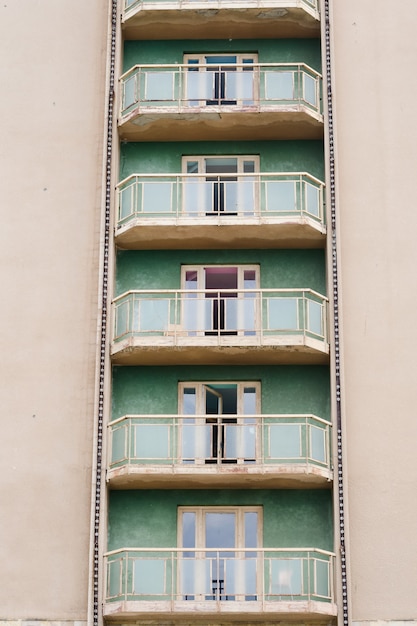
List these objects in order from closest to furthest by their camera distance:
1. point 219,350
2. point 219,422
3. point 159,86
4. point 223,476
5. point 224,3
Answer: point 223,476 → point 219,422 → point 219,350 → point 159,86 → point 224,3

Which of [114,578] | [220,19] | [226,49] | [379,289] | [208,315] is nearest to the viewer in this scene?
[114,578]

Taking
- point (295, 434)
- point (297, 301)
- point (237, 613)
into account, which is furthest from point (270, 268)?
point (237, 613)

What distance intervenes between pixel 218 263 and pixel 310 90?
508 cm

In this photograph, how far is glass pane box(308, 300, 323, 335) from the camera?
4025 centimetres

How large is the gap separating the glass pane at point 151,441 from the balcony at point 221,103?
7943mm

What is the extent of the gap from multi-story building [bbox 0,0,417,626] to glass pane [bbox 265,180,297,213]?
6cm

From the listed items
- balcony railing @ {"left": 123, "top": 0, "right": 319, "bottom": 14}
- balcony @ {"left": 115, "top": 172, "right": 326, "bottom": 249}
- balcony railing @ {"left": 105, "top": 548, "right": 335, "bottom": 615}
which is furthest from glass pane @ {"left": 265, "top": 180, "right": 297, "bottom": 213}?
balcony railing @ {"left": 105, "top": 548, "right": 335, "bottom": 615}

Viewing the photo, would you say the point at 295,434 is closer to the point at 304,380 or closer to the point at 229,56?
the point at 304,380

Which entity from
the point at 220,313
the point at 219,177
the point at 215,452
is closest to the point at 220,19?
the point at 219,177

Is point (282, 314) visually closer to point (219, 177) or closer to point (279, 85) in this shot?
point (219, 177)

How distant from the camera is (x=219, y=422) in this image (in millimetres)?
39719

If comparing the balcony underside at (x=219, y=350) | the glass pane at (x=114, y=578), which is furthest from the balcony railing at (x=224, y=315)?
the glass pane at (x=114, y=578)

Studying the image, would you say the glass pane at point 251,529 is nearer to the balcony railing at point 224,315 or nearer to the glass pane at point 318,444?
the glass pane at point 318,444

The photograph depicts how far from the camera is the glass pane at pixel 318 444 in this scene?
3906cm
